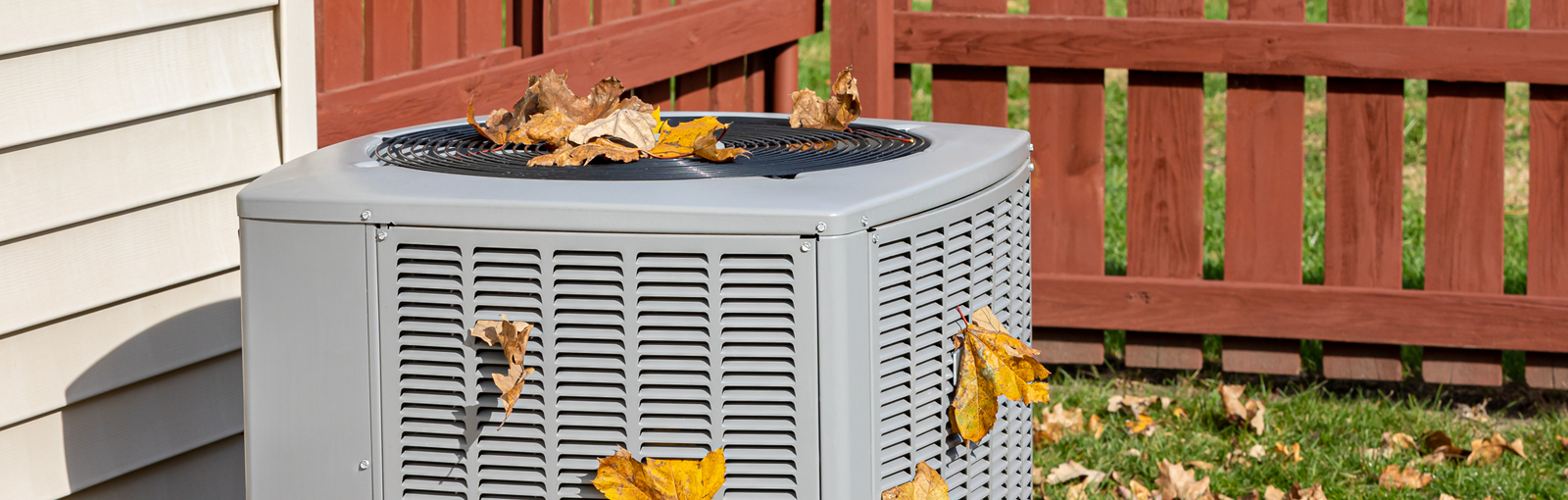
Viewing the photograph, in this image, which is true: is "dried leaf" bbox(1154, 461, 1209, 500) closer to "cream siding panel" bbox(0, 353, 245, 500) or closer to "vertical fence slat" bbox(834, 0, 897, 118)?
"vertical fence slat" bbox(834, 0, 897, 118)

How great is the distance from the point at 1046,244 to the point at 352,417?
9.10 ft

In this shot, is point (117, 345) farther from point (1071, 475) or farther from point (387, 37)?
point (1071, 475)

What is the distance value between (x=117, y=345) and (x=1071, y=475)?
6.80 feet

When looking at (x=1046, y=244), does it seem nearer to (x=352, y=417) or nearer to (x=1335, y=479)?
(x=1335, y=479)

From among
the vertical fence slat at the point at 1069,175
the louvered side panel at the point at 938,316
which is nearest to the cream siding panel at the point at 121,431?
the louvered side panel at the point at 938,316

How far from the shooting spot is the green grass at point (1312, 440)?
130 inches

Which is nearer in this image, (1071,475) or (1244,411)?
(1071,475)

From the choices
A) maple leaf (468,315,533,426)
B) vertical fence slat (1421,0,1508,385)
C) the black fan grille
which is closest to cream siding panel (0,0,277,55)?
the black fan grille

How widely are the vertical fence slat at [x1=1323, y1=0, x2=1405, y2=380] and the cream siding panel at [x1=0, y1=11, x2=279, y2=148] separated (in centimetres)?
281

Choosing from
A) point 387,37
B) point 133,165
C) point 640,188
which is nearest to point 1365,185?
point 387,37

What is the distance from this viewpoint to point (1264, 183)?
4.05 metres

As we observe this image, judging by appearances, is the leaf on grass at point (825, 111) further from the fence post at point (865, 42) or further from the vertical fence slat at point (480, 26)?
the fence post at point (865, 42)

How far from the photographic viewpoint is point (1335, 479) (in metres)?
3.35

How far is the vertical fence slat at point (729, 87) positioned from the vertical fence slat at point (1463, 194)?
6.24 feet
